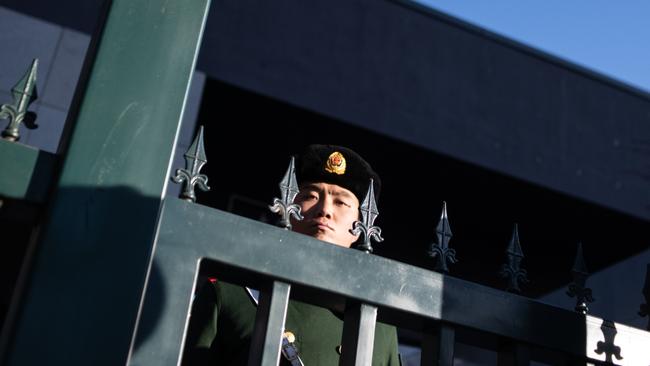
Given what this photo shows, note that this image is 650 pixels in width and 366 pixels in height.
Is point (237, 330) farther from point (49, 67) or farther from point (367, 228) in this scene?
point (49, 67)

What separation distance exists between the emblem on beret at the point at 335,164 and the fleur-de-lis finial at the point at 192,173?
154 centimetres

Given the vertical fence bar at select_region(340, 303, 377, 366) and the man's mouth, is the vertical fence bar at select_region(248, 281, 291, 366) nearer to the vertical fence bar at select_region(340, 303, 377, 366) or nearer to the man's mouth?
the vertical fence bar at select_region(340, 303, 377, 366)

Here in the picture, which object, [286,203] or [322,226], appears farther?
[322,226]

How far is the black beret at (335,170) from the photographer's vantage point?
289 cm

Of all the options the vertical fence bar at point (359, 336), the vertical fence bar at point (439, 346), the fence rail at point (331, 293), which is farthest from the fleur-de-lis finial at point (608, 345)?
the vertical fence bar at point (359, 336)

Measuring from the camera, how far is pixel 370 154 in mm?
6980

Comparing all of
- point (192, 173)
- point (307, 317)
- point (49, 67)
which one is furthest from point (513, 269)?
point (49, 67)

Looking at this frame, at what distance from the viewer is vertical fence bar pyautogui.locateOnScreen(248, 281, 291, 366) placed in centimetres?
128

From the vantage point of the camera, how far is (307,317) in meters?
2.42

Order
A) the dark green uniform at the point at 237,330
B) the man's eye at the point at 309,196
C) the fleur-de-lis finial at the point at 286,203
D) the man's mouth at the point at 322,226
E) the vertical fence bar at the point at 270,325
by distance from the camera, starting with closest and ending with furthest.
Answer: the vertical fence bar at the point at 270,325 < the fleur-de-lis finial at the point at 286,203 < the dark green uniform at the point at 237,330 < the man's mouth at the point at 322,226 < the man's eye at the point at 309,196

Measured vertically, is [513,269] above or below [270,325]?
above

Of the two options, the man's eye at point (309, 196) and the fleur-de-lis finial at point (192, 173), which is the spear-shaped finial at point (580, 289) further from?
the man's eye at point (309, 196)

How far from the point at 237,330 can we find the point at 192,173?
1019mm

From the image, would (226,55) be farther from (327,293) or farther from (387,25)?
(327,293)
